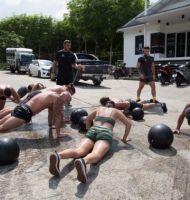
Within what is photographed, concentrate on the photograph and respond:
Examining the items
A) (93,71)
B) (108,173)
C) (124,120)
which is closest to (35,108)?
(124,120)

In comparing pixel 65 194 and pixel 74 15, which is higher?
pixel 74 15

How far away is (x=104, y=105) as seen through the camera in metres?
6.73

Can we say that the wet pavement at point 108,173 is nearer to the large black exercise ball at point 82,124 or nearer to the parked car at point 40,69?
the large black exercise ball at point 82,124

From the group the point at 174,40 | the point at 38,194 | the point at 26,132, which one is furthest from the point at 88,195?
the point at 174,40

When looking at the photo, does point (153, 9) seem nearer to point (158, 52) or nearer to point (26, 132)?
point (158, 52)

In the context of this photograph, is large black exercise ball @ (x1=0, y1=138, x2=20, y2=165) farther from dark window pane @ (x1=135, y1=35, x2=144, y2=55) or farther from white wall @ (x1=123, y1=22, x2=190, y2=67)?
dark window pane @ (x1=135, y1=35, x2=144, y2=55)

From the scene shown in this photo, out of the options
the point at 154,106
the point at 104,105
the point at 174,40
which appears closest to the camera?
the point at 104,105

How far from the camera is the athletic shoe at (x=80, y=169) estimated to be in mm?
4839

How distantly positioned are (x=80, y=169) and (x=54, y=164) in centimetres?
42

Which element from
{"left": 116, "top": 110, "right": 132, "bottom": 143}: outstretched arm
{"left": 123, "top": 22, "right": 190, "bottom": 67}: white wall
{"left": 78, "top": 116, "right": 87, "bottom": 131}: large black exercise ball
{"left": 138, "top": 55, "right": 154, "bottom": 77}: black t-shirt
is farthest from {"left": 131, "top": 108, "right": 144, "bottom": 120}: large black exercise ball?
{"left": 123, "top": 22, "right": 190, "bottom": 67}: white wall

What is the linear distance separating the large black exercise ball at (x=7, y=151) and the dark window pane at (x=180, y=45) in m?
20.7

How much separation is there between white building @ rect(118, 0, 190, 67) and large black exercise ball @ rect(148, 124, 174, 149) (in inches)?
659

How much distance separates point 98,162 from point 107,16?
93.6ft

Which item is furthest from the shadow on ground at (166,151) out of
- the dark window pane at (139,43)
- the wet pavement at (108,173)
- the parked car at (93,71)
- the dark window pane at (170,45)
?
the dark window pane at (139,43)
